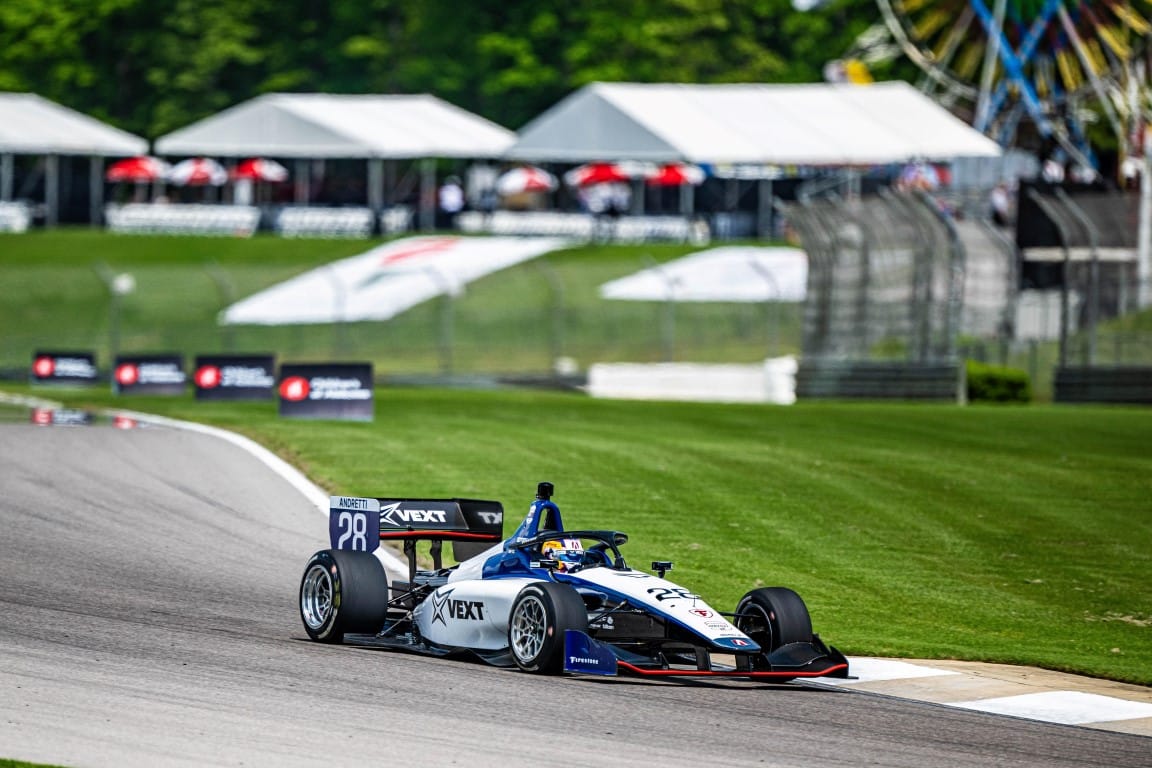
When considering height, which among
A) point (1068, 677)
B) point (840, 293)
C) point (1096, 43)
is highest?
point (1096, 43)

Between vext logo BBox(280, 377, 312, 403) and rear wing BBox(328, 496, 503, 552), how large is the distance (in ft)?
42.2

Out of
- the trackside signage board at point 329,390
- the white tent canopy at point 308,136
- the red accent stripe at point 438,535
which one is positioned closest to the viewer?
the red accent stripe at point 438,535

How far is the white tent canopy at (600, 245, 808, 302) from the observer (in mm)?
43125

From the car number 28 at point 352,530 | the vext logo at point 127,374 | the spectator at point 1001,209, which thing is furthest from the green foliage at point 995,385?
the car number 28 at point 352,530

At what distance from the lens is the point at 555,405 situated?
32500 mm

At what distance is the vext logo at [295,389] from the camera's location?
27422 mm

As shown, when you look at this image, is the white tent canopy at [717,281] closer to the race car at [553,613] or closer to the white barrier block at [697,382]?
the white barrier block at [697,382]

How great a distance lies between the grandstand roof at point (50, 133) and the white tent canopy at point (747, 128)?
41.6 feet

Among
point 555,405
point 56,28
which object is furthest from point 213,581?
point 56,28

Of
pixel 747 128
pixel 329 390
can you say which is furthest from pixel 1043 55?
pixel 329 390

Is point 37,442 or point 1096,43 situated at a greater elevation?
point 1096,43

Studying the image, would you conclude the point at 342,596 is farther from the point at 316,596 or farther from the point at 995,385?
the point at 995,385

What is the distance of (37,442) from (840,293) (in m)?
16.6

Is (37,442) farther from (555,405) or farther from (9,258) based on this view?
(9,258)
